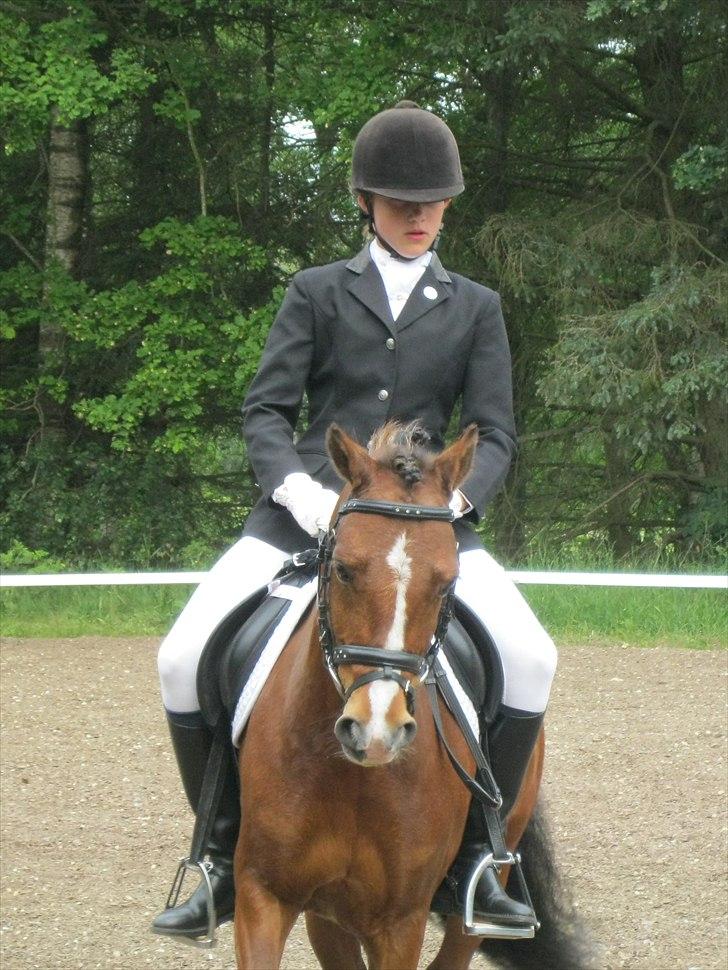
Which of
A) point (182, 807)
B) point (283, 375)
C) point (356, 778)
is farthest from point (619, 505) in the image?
point (356, 778)

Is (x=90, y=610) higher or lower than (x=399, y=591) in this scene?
lower

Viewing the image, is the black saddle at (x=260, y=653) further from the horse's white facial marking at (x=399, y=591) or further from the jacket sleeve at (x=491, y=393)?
the horse's white facial marking at (x=399, y=591)

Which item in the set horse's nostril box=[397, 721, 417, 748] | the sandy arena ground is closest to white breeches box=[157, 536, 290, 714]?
horse's nostril box=[397, 721, 417, 748]

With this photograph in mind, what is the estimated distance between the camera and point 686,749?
7.56 metres

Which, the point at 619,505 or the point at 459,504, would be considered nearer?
the point at 459,504

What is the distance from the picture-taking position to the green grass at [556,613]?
10.1 metres

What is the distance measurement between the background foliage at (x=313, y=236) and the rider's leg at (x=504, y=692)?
330 inches

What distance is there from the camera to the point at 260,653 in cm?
335

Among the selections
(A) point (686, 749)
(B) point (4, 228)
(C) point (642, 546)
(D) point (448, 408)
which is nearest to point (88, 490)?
(B) point (4, 228)

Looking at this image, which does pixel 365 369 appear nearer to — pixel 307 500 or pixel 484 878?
pixel 307 500

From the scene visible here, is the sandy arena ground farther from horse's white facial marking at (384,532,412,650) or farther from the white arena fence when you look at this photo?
horse's white facial marking at (384,532,412,650)

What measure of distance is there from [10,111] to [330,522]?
10697mm

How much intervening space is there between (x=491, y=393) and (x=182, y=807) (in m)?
3.78

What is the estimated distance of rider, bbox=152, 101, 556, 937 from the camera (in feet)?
11.4
